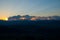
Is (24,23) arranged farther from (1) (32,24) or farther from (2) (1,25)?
(2) (1,25)

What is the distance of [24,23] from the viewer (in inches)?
1071

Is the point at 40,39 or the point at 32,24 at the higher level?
the point at 32,24

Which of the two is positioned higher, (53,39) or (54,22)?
(54,22)

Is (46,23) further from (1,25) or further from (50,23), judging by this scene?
(1,25)

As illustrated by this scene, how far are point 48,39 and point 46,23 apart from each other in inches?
566

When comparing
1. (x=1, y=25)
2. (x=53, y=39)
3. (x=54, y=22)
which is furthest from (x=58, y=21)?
(x=53, y=39)

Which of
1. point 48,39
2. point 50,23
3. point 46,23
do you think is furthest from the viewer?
point 46,23

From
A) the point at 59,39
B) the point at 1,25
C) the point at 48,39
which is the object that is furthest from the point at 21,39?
the point at 1,25

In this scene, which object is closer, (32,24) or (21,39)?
(21,39)

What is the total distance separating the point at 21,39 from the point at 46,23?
46.0 ft

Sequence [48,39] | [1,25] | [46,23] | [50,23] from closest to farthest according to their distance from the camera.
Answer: [48,39] < [1,25] < [50,23] < [46,23]

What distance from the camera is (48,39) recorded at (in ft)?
46.7

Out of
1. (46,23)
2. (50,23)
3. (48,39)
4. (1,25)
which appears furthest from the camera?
(46,23)

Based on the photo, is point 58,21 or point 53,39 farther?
point 58,21
